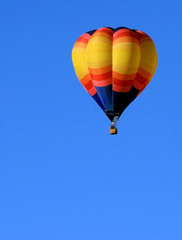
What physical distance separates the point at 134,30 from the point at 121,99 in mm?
3969

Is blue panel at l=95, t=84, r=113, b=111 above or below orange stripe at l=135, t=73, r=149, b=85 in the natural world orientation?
below

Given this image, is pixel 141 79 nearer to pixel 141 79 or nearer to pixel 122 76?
pixel 141 79

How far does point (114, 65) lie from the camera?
82.4 metres

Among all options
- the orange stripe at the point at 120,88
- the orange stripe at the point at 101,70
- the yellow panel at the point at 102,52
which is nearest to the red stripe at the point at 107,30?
the yellow panel at the point at 102,52

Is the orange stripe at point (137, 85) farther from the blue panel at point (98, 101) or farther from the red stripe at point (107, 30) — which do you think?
the red stripe at point (107, 30)

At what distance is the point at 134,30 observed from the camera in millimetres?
84312

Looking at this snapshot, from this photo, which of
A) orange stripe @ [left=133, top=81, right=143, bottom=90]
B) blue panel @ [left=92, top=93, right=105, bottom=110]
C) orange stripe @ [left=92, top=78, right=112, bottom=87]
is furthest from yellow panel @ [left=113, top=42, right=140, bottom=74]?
blue panel @ [left=92, top=93, right=105, bottom=110]

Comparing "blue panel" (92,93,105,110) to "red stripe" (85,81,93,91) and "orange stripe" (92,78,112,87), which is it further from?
"orange stripe" (92,78,112,87)

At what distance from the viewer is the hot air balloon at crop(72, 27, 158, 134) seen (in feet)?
270

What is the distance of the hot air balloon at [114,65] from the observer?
8231 centimetres

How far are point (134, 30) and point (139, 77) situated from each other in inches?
110

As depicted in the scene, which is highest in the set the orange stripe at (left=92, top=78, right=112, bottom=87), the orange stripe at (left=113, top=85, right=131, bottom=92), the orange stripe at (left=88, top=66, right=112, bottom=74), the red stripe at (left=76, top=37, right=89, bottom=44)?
→ the red stripe at (left=76, top=37, right=89, bottom=44)

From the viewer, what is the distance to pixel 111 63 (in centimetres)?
8244

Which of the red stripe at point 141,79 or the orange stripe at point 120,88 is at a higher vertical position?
the red stripe at point 141,79
